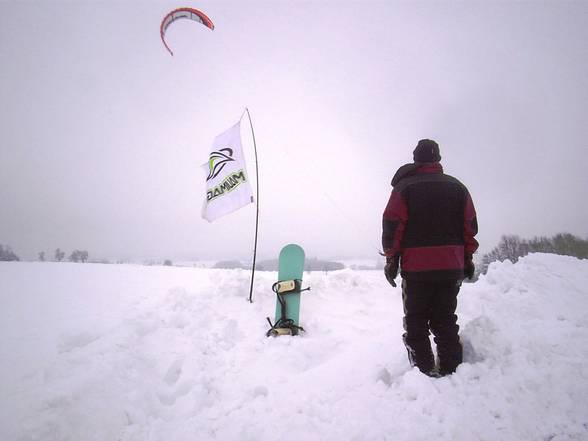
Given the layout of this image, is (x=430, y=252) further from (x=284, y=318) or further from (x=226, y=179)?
(x=226, y=179)

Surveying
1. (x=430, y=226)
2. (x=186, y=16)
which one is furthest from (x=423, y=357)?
(x=186, y=16)

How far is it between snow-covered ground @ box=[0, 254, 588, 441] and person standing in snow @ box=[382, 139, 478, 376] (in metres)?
0.33

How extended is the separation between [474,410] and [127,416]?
3.19m

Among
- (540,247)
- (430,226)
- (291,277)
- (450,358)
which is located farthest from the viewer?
(540,247)

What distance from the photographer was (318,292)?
21.5 feet

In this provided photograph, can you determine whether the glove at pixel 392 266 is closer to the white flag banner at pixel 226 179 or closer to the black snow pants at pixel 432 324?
the black snow pants at pixel 432 324

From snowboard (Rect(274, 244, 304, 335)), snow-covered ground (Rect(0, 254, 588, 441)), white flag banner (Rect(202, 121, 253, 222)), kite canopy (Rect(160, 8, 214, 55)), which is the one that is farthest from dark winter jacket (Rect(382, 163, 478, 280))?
kite canopy (Rect(160, 8, 214, 55))

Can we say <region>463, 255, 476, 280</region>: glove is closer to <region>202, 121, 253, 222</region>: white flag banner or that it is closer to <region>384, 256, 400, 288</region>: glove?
<region>384, 256, 400, 288</region>: glove

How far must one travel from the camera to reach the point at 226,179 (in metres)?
6.54

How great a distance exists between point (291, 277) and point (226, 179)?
3.03m

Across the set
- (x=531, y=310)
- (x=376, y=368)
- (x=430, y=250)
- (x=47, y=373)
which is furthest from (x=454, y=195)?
(x=47, y=373)

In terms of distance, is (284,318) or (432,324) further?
(284,318)

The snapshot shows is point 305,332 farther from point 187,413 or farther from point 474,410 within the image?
point 474,410

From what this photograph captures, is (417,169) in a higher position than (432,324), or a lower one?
higher
